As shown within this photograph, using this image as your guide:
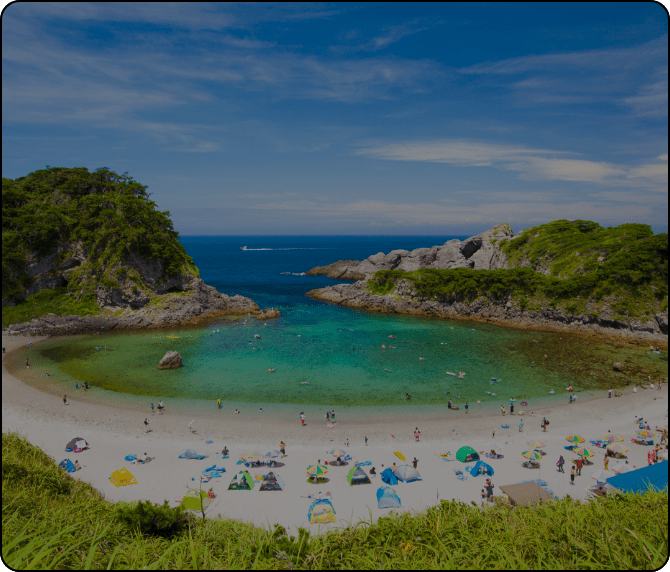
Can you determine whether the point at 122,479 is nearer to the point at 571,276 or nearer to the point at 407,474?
the point at 407,474

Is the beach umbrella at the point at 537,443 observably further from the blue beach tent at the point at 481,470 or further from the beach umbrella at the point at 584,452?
the blue beach tent at the point at 481,470

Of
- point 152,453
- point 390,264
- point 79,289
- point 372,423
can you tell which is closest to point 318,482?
point 372,423

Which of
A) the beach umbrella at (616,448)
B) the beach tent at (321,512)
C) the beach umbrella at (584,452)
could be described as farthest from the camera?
the beach umbrella at (616,448)

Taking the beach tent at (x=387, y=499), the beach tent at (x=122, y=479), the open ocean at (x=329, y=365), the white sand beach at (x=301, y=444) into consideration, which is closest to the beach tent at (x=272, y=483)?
the white sand beach at (x=301, y=444)

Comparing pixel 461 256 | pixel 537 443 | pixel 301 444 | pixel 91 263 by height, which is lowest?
pixel 301 444

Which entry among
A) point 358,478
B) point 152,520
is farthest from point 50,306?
point 152,520

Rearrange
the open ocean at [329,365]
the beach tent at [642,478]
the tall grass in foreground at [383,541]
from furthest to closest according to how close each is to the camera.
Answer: the open ocean at [329,365], the beach tent at [642,478], the tall grass in foreground at [383,541]

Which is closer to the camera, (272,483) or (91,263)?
(272,483)

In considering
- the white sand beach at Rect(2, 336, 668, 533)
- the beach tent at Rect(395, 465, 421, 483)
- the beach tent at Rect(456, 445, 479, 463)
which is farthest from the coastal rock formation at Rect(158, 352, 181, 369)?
the beach tent at Rect(456, 445, 479, 463)
